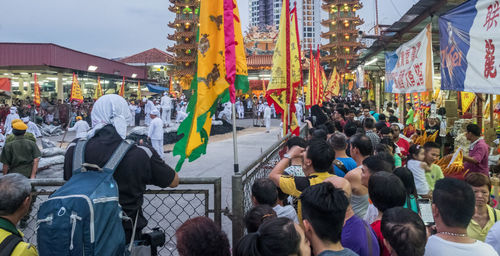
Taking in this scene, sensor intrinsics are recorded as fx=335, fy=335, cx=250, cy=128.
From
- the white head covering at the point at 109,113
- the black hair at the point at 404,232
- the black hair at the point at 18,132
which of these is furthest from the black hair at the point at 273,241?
the black hair at the point at 18,132

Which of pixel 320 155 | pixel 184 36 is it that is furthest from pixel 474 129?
pixel 184 36

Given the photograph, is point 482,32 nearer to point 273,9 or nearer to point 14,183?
point 14,183

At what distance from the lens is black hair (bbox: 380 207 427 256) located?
183cm

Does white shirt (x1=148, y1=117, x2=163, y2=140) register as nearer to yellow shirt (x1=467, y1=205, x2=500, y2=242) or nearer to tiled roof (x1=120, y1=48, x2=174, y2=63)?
yellow shirt (x1=467, y1=205, x2=500, y2=242)

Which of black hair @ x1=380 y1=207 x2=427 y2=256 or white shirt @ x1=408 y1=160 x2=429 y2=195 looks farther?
white shirt @ x1=408 y1=160 x2=429 y2=195

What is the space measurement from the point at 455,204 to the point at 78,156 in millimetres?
2338

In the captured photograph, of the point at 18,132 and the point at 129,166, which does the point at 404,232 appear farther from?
the point at 18,132

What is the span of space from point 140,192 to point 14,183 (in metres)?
0.71

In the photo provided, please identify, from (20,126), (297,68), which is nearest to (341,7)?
(297,68)

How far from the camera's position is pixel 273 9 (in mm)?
120062

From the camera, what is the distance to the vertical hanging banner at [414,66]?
6930 mm

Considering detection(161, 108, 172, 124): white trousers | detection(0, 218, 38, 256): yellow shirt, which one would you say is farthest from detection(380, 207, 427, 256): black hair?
detection(161, 108, 172, 124): white trousers

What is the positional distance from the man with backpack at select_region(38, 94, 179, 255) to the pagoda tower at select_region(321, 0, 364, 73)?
3970cm

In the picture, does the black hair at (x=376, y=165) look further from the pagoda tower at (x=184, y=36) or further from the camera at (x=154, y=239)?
the pagoda tower at (x=184, y=36)
